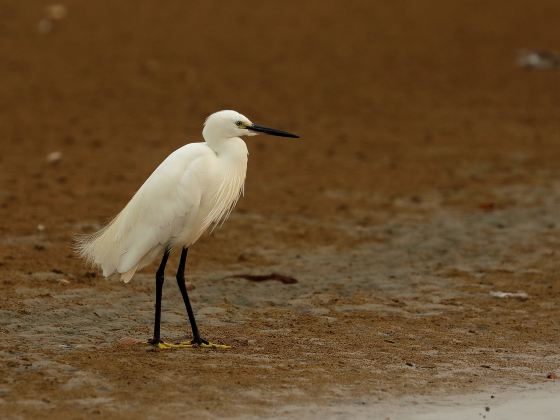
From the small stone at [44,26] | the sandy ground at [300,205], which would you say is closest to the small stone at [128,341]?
the sandy ground at [300,205]

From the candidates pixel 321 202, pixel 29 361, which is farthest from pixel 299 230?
pixel 29 361

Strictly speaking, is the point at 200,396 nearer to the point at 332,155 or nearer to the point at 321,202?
the point at 321,202

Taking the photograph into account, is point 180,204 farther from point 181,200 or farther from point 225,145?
point 225,145

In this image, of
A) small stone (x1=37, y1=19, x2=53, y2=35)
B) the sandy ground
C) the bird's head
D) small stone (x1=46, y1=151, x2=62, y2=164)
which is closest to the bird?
the bird's head

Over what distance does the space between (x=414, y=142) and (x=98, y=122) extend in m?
3.60

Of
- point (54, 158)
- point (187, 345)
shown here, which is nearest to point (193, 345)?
point (187, 345)

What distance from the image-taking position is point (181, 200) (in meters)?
5.85

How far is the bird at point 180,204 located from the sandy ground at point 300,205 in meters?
0.43

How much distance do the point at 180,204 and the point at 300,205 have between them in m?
3.96

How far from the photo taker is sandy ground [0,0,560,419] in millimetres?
5426

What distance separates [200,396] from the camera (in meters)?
5.01

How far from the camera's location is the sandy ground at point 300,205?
5426 millimetres

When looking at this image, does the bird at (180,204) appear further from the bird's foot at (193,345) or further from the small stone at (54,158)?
the small stone at (54,158)

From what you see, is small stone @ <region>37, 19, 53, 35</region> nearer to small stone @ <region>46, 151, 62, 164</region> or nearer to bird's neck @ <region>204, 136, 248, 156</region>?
small stone @ <region>46, 151, 62, 164</region>
